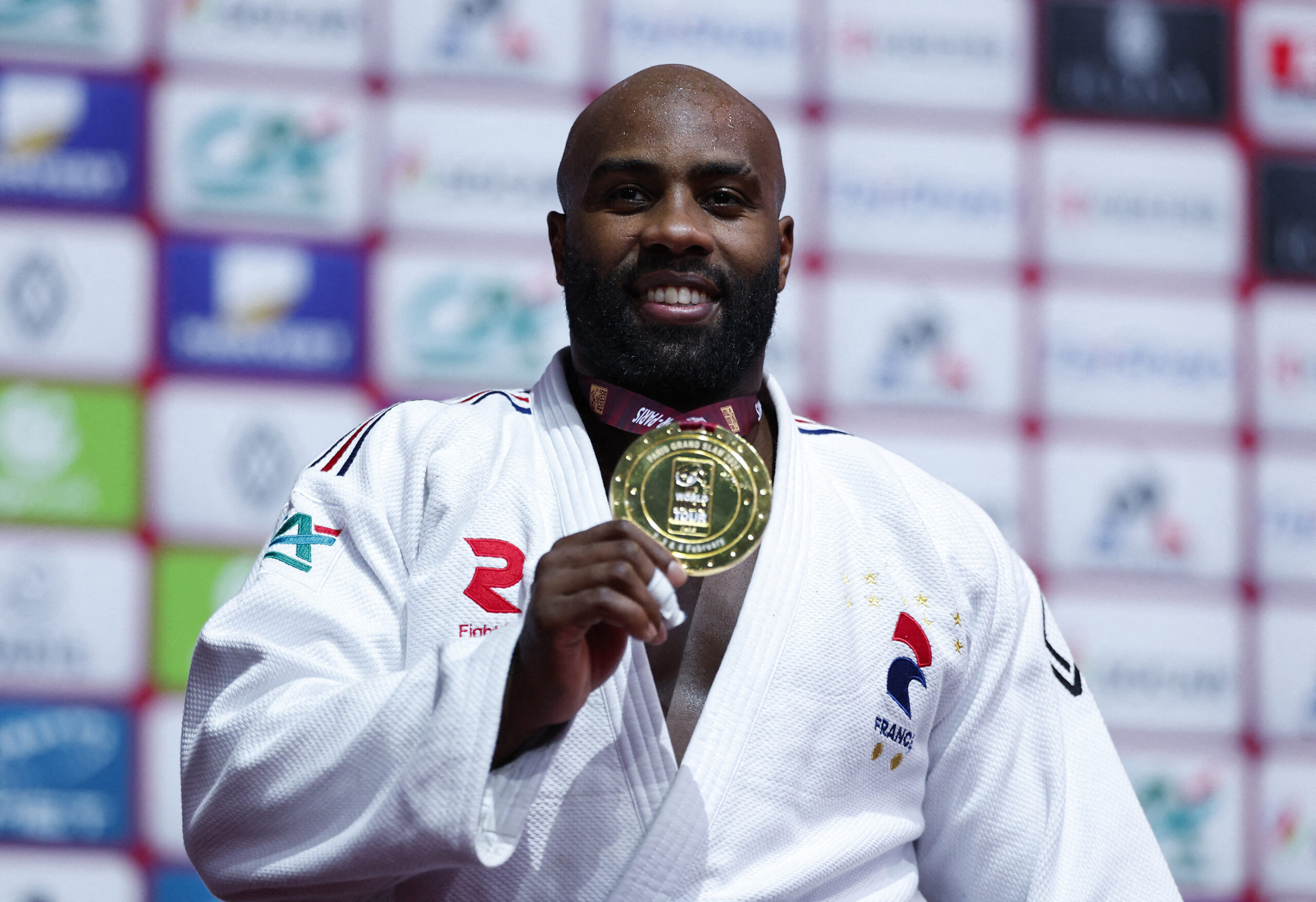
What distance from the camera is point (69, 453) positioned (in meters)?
3.33

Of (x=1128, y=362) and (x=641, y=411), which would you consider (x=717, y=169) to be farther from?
(x=1128, y=362)

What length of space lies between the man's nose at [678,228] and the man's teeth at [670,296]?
1.9 inches

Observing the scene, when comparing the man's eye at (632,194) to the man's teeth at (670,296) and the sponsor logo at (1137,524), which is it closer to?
the man's teeth at (670,296)

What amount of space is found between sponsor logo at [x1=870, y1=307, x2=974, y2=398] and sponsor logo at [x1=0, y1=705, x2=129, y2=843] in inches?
86.3

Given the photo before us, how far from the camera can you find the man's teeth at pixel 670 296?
1.80m

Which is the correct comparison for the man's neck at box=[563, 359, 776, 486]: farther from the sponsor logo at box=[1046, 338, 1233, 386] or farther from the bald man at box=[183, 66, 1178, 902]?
the sponsor logo at box=[1046, 338, 1233, 386]

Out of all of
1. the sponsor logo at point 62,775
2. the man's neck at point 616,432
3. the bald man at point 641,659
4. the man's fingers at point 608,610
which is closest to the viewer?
the man's fingers at point 608,610

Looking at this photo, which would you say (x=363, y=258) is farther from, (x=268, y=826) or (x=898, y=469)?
(x=268, y=826)

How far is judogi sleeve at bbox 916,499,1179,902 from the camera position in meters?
1.80

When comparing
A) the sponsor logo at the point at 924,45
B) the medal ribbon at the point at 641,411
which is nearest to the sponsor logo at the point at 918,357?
the sponsor logo at the point at 924,45

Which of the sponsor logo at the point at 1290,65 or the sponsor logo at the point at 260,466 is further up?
the sponsor logo at the point at 1290,65

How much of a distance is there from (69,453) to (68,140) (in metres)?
0.80

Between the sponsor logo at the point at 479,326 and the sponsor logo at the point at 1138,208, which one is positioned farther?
the sponsor logo at the point at 1138,208

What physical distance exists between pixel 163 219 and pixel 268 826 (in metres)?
2.34
